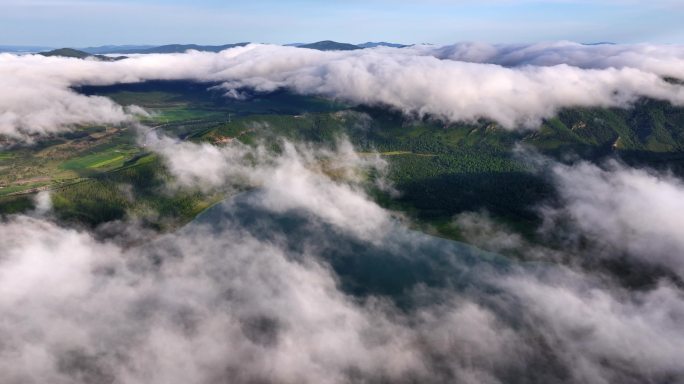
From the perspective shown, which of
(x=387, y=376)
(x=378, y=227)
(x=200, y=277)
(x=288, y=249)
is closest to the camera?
(x=387, y=376)

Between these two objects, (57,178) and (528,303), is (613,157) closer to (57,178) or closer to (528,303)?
(528,303)

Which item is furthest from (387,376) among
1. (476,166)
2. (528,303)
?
(476,166)

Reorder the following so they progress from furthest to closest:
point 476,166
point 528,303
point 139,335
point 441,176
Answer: point 476,166 → point 441,176 → point 528,303 → point 139,335

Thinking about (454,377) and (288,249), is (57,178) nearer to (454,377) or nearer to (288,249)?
(288,249)

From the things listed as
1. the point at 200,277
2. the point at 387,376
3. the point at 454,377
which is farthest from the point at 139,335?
the point at 454,377

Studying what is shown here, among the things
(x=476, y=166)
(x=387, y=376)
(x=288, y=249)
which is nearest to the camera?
(x=387, y=376)

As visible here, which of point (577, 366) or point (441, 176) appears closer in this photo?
point (577, 366)

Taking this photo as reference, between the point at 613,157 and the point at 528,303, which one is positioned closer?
the point at 528,303

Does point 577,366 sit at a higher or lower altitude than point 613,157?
lower

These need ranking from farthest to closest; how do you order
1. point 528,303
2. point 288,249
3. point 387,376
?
point 288,249
point 528,303
point 387,376
